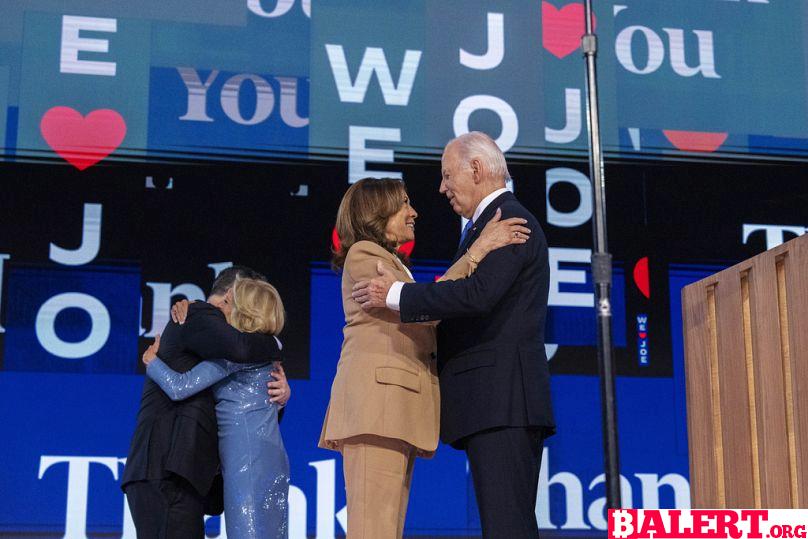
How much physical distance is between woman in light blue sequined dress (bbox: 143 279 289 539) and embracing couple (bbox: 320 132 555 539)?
25.0 inches

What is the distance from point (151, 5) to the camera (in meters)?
4.16

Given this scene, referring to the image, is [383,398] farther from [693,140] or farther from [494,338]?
[693,140]

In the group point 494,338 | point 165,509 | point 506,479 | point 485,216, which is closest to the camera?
point 506,479

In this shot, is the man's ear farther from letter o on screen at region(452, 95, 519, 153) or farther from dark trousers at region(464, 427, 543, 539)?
letter o on screen at region(452, 95, 519, 153)

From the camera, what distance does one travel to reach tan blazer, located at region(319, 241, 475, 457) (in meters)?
2.14

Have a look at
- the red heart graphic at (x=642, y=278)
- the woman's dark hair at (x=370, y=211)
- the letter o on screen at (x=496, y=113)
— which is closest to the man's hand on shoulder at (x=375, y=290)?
the woman's dark hair at (x=370, y=211)

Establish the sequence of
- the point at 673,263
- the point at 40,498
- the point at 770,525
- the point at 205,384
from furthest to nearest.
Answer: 1. the point at 673,263
2. the point at 40,498
3. the point at 205,384
4. the point at 770,525

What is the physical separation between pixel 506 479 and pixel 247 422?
3.43 feet

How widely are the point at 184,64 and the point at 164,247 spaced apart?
0.77 metres

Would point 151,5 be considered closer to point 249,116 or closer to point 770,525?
point 249,116

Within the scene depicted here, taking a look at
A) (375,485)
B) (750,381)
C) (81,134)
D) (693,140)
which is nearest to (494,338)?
(375,485)

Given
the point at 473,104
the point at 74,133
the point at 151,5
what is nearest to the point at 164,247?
the point at 74,133

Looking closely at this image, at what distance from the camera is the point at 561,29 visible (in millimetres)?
4426

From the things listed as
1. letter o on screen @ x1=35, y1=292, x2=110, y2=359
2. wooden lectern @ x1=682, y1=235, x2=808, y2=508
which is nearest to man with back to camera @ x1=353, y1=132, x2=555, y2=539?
wooden lectern @ x1=682, y1=235, x2=808, y2=508
